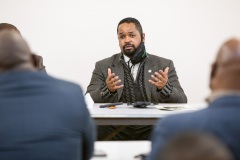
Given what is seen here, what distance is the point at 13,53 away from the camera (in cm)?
156

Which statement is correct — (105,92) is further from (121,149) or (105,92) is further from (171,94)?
(121,149)

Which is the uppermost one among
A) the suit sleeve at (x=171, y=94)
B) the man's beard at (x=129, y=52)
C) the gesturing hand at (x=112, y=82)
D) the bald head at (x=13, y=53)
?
the bald head at (x=13, y=53)

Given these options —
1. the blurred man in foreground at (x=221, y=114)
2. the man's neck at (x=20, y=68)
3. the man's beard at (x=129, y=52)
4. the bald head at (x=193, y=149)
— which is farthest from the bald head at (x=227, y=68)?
the man's beard at (x=129, y=52)

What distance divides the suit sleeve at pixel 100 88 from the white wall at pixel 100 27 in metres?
0.71

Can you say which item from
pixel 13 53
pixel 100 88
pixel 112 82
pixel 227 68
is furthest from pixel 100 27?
pixel 227 68

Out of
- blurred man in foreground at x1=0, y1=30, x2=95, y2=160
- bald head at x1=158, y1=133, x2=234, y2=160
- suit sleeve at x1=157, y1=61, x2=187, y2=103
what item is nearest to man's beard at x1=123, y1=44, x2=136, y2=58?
suit sleeve at x1=157, y1=61, x2=187, y2=103

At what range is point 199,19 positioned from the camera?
473 centimetres

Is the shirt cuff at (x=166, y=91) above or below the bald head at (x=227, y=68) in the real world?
below

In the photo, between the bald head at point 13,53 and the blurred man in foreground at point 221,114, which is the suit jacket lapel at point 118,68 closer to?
the bald head at point 13,53

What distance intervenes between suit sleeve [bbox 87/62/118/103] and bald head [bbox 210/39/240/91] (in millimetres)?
2164

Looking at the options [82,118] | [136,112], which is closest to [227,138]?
[82,118]

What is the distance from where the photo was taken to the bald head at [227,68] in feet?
4.29

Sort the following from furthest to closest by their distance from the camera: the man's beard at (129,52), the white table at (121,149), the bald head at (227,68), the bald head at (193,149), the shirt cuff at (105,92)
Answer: the man's beard at (129,52) < the shirt cuff at (105,92) < the white table at (121,149) < the bald head at (227,68) < the bald head at (193,149)

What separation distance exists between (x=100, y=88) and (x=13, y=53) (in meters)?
2.04
